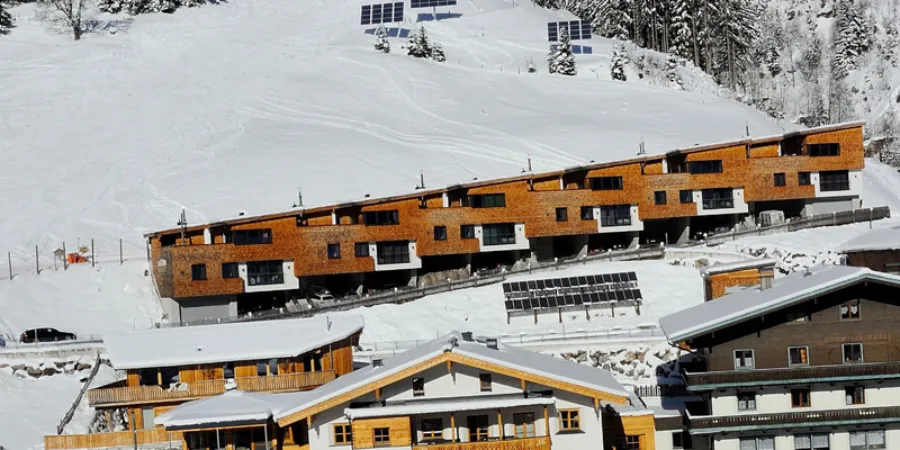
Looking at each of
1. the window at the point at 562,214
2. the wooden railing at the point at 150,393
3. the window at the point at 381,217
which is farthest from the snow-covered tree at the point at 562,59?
the wooden railing at the point at 150,393

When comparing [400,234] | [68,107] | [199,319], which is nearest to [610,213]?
[400,234]

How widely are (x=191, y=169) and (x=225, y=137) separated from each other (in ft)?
23.5

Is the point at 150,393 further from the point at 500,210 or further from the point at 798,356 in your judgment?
the point at 500,210

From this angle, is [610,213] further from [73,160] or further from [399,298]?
[73,160]

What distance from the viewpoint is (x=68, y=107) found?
4259 inches

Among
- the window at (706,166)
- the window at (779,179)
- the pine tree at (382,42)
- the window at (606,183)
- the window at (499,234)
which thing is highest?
the pine tree at (382,42)

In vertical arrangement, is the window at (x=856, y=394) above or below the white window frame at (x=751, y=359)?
below

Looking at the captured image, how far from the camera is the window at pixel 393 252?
221 feet

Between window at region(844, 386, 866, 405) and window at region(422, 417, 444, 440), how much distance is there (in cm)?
1263

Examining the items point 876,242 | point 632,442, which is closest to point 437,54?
point 876,242

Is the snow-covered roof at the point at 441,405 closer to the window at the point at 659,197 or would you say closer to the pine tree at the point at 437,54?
the window at the point at 659,197

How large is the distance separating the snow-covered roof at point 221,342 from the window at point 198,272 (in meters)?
13.7

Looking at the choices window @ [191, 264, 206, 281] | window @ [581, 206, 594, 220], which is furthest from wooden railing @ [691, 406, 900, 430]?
window @ [581, 206, 594, 220]

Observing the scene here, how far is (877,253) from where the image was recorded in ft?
173
